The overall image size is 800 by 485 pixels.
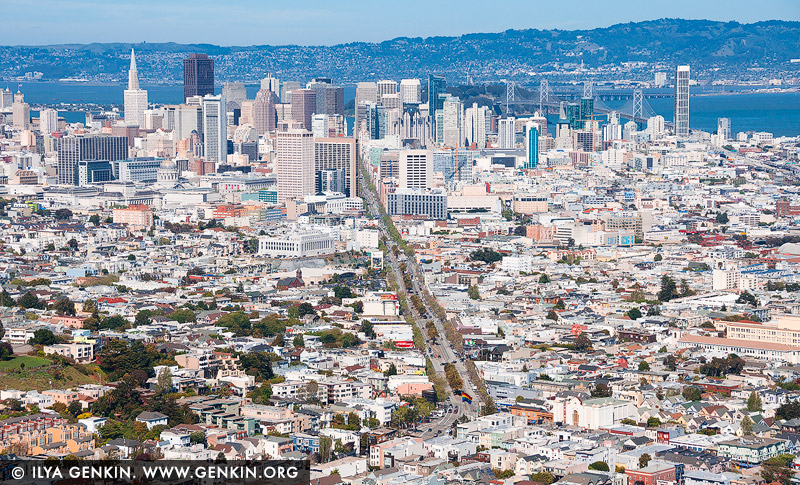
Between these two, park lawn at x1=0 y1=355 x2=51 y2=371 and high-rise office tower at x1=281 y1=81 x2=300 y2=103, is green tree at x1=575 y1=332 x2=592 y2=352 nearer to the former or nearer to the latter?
park lawn at x1=0 y1=355 x2=51 y2=371

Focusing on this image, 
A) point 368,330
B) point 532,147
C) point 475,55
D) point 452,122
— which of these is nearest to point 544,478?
point 368,330

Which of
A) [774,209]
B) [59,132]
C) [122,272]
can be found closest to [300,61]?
[59,132]

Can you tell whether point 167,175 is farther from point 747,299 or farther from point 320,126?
point 747,299

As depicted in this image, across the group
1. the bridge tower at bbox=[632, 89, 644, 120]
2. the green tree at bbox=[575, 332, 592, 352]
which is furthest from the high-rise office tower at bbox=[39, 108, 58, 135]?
the green tree at bbox=[575, 332, 592, 352]

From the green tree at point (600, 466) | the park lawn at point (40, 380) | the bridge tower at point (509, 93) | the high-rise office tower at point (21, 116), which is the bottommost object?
the green tree at point (600, 466)

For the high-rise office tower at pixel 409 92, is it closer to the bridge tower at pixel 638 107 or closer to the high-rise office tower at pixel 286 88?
the high-rise office tower at pixel 286 88

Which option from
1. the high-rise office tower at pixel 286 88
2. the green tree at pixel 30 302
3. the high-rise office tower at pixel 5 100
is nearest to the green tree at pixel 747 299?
the green tree at pixel 30 302
